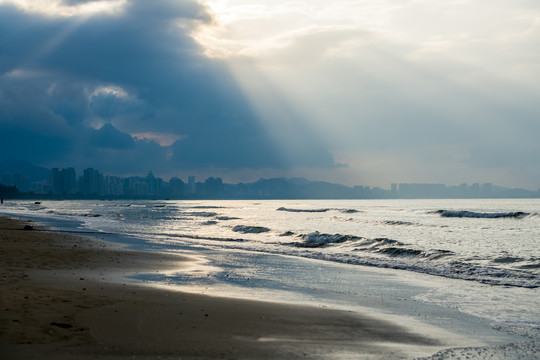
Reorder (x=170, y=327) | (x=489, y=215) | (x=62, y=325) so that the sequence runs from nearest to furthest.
→ (x=62, y=325) → (x=170, y=327) → (x=489, y=215)

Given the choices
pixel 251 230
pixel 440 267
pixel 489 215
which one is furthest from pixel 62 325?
pixel 489 215

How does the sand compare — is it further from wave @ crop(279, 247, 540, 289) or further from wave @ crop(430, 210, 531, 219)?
wave @ crop(430, 210, 531, 219)

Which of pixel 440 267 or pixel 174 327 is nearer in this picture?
pixel 174 327

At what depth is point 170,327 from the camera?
8.91m

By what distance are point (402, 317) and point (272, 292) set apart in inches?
170

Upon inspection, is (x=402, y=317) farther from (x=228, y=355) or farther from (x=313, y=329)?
(x=228, y=355)

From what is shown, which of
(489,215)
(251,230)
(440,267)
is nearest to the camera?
(440,267)

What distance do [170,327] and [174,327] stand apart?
7cm

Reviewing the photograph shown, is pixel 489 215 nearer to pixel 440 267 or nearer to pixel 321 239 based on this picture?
pixel 321 239

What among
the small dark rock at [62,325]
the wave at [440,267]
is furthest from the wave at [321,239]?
the small dark rock at [62,325]

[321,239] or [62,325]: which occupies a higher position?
[62,325]

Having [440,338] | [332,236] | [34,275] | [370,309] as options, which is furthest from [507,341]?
[332,236]

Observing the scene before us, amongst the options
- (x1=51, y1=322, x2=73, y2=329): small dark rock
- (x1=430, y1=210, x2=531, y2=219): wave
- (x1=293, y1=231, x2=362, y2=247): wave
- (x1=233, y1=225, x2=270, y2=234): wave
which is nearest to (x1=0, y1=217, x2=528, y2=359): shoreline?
(x1=51, y1=322, x2=73, y2=329): small dark rock

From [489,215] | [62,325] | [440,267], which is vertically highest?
[62,325]
